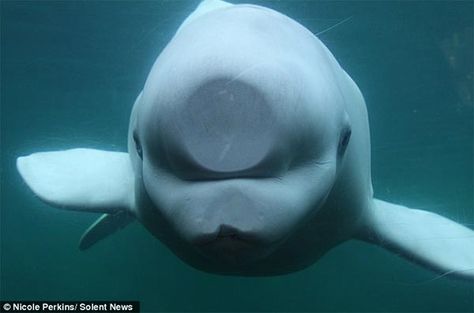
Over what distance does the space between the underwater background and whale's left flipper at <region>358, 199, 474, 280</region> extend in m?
3.57

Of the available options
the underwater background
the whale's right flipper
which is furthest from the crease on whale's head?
the underwater background

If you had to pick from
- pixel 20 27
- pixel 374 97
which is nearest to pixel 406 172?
pixel 374 97

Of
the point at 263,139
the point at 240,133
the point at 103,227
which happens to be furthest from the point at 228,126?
the point at 103,227

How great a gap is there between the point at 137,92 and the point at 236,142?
29.9ft

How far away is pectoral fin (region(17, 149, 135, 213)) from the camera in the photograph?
263 inches

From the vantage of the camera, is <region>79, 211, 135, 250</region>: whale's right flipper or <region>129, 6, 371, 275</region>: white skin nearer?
<region>129, 6, 371, 275</region>: white skin

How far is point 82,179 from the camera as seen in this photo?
7504 mm

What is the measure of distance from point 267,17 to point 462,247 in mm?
4039

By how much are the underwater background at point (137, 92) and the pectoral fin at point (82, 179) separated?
2772 millimetres

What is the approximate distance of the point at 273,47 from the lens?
3793 millimetres

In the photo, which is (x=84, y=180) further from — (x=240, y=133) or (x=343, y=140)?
(x=240, y=133)

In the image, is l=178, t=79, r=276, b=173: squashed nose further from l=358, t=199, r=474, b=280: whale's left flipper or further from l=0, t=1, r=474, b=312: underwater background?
l=0, t=1, r=474, b=312: underwater background

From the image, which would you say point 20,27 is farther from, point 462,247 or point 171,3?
point 462,247

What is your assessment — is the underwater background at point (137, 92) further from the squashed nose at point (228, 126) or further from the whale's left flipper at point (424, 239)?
the squashed nose at point (228, 126)
